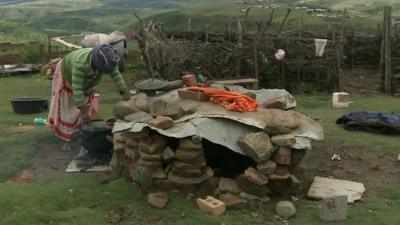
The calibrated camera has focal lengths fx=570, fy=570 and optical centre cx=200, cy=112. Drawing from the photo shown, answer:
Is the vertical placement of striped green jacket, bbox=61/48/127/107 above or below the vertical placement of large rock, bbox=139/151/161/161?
above

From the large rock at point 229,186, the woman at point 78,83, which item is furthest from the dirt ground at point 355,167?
the woman at point 78,83

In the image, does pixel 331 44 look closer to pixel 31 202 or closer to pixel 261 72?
pixel 261 72

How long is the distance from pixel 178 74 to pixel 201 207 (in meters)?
8.39

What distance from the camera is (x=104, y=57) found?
20.8ft

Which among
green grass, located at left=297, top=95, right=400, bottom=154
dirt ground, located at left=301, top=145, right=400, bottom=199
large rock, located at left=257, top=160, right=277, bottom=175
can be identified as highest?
large rock, located at left=257, top=160, right=277, bottom=175

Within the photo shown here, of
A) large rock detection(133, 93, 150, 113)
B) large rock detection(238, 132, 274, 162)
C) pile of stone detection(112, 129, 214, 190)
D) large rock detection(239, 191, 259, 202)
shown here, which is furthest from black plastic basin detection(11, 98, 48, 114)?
large rock detection(239, 191, 259, 202)

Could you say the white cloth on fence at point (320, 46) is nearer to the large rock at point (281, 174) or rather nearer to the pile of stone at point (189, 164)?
the large rock at point (281, 174)

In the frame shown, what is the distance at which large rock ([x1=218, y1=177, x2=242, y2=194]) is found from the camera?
545cm

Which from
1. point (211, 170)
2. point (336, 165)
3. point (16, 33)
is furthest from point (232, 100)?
point (16, 33)

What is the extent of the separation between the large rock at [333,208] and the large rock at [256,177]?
61cm

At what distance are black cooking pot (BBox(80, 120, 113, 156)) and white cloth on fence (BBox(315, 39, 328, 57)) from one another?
23.8 feet

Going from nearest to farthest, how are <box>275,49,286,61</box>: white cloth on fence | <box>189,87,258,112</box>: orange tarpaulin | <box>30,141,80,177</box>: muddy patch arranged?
<box>189,87,258,112</box>: orange tarpaulin < <box>30,141,80,177</box>: muddy patch < <box>275,49,286,61</box>: white cloth on fence

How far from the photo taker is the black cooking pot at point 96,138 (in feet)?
21.2

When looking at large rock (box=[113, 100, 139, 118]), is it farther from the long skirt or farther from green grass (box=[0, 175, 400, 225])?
the long skirt
